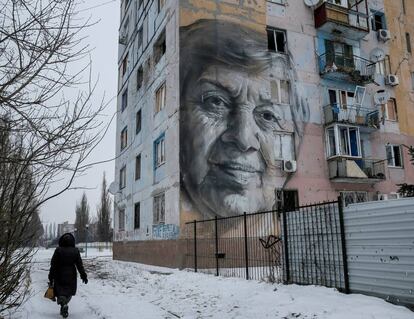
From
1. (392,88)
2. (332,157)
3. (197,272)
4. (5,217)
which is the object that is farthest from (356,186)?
(5,217)

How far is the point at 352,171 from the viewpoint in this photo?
69.6ft

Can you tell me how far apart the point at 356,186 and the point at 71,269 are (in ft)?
56.0

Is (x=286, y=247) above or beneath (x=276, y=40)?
beneath

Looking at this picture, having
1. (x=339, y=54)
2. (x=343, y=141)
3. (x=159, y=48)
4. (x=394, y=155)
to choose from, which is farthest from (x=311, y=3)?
(x=394, y=155)

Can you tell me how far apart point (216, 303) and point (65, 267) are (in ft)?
11.4

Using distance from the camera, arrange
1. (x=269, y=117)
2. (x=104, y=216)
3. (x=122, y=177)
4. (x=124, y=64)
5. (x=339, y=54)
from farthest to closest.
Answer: (x=104, y=216), (x=124, y=64), (x=122, y=177), (x=339, y=54), (x=269, y=117)

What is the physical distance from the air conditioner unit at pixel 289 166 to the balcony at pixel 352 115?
11.0ft

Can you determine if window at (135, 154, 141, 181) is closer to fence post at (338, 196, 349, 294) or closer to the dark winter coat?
the dark winter coat

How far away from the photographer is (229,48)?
2042 centimetres

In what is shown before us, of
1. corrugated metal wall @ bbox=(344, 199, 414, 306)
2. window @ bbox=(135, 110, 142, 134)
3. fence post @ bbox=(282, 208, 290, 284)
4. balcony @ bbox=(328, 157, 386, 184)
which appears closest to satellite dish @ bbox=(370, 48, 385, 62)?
balcony @ bbox=(328, 157, 386, 184)

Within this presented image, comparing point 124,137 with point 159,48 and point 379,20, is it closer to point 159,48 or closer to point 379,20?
point 159,48

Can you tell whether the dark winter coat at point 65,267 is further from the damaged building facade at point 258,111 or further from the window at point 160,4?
the window at point 160,4

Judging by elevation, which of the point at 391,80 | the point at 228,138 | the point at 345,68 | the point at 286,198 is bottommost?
the point at 286,198

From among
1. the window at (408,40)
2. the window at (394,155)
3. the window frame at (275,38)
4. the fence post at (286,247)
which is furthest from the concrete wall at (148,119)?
the window at (408,40)
